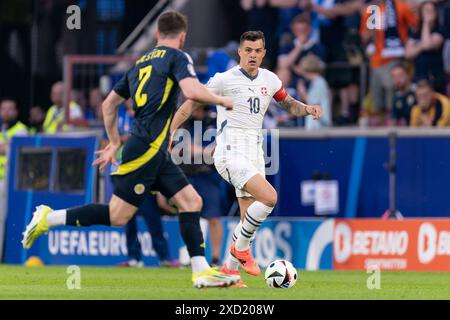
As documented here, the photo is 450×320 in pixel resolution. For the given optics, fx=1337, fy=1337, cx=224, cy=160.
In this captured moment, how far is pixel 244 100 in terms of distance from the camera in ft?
42.4

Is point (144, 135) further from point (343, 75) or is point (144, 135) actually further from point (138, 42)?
point (138, 42)

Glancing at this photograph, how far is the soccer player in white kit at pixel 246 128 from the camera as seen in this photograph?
12.6 meters

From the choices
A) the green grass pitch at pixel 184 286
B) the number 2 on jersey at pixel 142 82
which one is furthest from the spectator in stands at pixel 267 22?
the number 2 on jersey at pixel 142 82

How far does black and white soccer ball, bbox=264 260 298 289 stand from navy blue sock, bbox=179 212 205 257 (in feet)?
2.97

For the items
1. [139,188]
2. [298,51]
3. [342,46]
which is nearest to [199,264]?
[139,188]

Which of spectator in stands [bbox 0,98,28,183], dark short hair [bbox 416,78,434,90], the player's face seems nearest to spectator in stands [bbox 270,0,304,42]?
dark short hair [bbox 416,78,434,90]

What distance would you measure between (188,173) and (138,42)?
6708mm

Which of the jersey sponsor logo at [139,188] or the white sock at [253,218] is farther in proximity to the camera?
the white sock at [253,218]

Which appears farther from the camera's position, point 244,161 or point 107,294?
point 244,161

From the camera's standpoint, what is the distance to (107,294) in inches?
428

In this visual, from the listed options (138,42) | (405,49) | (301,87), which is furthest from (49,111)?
(405,49)

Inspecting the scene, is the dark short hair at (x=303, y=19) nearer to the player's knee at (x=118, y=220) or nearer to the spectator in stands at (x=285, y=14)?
the spectator in stands at (x=285, y=14)

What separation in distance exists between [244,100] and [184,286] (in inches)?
77.3

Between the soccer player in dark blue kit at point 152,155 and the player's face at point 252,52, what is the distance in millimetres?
1188
